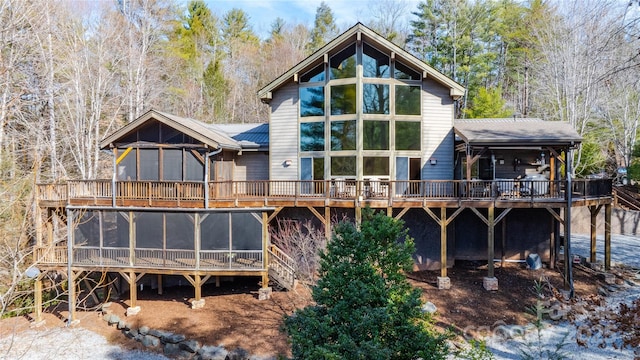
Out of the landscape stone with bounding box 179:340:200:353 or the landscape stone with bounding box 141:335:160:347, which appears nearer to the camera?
the landscape stone with bounding box 179:340:200:353

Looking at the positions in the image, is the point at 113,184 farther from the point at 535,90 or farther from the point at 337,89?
the point at 535,90

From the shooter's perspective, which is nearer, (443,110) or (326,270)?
(326,270)

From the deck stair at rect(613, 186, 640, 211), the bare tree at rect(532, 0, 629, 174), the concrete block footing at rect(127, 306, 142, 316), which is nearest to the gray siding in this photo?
the concrete block footing at rect(127, 306, 142, 316)

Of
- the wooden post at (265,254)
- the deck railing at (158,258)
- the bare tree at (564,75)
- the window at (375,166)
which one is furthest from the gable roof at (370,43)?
the bare tree at (564,75)

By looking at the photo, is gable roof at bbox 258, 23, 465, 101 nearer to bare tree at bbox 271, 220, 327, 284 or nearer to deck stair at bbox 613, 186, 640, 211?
bare tree at bbox 271, 220, 327, 284

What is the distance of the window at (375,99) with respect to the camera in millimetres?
16281

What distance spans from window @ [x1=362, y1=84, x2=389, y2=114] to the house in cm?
4

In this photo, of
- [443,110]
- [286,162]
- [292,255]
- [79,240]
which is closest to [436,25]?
[443,110]

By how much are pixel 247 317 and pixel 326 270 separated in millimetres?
8072

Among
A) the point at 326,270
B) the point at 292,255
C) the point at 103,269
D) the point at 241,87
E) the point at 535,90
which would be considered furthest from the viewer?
the point at 241,87

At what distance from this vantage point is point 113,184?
14.7m

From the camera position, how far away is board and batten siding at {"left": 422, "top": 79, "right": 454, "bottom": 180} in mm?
16516

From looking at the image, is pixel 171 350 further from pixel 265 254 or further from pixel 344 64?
pixel 344 64

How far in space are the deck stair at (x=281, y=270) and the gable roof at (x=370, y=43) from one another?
735cm
